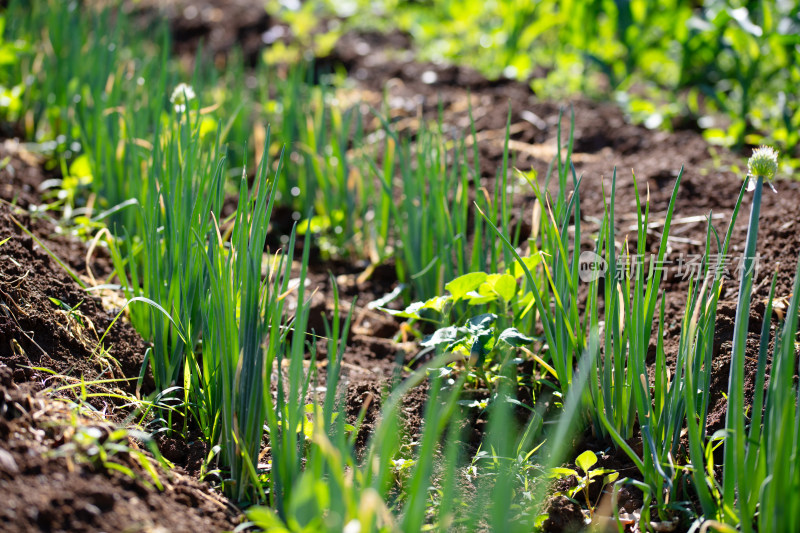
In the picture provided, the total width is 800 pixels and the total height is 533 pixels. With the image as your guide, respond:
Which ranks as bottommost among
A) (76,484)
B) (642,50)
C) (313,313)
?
(313,313)

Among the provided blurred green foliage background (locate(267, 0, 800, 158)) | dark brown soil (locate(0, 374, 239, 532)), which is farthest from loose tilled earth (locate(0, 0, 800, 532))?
blurred green foliage background (locate(267, 0, 800, 158))

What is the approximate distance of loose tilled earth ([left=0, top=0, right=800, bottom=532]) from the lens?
42.4 inches

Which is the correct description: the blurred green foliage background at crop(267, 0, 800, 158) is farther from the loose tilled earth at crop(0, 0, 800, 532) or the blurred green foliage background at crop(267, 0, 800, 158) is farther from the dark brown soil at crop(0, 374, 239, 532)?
the dark brown soil at crop(0, 374, 239, 532)

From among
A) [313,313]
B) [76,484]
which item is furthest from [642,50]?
[76,484]

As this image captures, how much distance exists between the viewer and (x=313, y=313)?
2.13m

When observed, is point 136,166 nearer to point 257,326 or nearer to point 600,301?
point 257,326

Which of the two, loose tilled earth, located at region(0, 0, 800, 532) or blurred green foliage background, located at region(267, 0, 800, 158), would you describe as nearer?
loose tilled earth, located at region(0, 0, 800, 532)

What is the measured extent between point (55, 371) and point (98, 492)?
518 mm

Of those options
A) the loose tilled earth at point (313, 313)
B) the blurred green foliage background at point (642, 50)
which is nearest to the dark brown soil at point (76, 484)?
the loose tilled earth at point (313, 313)

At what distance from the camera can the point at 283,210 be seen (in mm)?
2701

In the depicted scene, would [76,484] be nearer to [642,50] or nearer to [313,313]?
[313,313]

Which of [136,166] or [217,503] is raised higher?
[136,166]

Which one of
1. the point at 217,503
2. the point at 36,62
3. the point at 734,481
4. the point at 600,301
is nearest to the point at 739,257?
the point at 600,301

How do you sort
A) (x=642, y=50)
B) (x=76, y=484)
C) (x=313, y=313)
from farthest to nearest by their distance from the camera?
(x=642, y=50)
(x=313, y=313)
(x=76, y=484)
